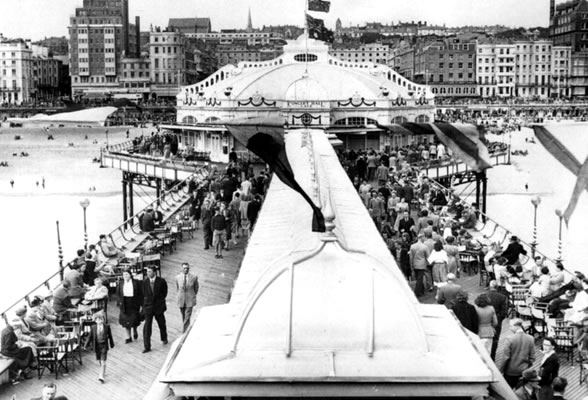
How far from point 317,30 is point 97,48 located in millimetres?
123083

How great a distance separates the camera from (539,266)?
16.1 m

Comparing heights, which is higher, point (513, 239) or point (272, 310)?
point (272, 310)

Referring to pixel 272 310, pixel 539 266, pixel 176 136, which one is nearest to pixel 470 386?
pixel 272 310

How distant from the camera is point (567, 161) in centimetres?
751

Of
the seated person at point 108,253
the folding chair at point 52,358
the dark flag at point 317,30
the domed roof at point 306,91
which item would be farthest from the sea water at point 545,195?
the dark flag at point 317,30

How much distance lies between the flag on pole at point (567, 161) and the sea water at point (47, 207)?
24.2 metres

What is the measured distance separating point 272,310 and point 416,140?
53.3 m

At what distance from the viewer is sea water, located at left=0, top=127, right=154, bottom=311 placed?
35.9 m

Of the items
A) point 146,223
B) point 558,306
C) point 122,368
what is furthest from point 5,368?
point 146,223

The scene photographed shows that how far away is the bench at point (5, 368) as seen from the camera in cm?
1152

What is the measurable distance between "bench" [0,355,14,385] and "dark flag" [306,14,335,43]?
5061 centimetres

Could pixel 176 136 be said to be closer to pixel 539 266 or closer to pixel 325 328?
pixel 539 266

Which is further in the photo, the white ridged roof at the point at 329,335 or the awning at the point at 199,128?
the awning at the point at 199,128

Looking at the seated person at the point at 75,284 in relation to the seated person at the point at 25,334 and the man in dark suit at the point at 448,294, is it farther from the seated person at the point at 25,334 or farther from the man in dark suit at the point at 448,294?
the man in dark suit at the point at 448,294
